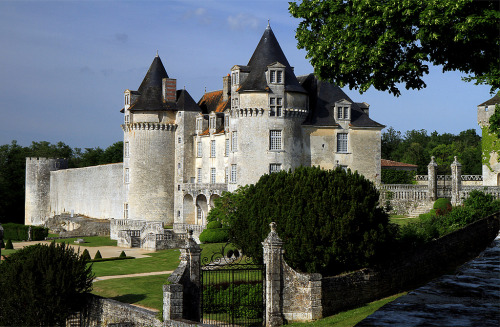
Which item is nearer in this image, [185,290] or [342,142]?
[185,290]

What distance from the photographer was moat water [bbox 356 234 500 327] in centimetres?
304

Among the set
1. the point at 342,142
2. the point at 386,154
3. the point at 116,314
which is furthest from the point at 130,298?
the point at 386,154

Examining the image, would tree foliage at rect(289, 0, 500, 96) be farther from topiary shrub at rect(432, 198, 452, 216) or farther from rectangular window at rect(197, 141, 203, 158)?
rectangular window at rect(197, 141, 203, 158)

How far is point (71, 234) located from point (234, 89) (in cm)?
2195

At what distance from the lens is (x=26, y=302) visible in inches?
805

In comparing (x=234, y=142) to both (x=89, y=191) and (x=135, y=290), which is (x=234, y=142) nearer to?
(x=135, y=290)

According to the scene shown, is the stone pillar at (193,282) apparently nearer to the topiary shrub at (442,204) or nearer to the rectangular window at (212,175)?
the topiary shrub at (442,204)

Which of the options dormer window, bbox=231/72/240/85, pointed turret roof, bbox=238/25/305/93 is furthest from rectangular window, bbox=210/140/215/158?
pointed turret roof, bbox=238/25/305/93

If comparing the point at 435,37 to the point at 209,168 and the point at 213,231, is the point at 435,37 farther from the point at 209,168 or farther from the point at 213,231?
the point at 209,168

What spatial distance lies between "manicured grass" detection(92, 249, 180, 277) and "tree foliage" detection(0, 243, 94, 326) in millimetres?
6529

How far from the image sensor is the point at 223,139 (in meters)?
47.3

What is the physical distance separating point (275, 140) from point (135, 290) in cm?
2042

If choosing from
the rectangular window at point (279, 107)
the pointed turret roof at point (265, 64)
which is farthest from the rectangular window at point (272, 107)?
the pointed turret roof at point (265, 64)

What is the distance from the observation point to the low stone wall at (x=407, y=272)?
1936 centimetres
